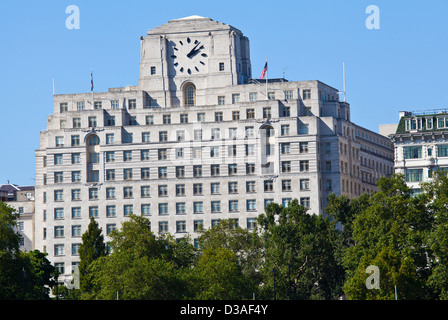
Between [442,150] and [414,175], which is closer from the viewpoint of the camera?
[442,150]

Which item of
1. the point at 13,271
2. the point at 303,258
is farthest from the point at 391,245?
the point at 13,271

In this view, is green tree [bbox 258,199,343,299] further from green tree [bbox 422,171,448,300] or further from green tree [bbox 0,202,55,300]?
green tree [bbox 0,202,55,300]

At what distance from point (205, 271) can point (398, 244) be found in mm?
25362

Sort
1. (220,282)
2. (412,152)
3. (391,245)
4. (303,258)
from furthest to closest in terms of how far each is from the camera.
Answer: (412,152), (303,258), (220,282), (391,245)

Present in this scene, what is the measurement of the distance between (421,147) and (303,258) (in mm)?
27554

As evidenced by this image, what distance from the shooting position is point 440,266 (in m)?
154

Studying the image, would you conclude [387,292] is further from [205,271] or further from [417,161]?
[417,161]

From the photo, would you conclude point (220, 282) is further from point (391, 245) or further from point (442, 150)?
point (442, 150)

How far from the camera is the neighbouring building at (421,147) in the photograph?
18800cm

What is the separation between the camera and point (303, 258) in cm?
17750
